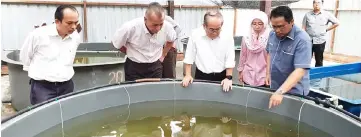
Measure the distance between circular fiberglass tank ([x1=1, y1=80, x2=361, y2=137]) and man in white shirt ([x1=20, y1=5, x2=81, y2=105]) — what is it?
220 millimetres

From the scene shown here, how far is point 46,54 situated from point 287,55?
4.63ft

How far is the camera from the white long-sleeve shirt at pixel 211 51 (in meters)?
2.28

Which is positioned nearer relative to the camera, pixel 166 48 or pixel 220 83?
pixel 220 83

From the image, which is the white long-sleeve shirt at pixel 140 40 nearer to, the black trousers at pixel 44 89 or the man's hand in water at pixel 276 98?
the black trousers at pixel 44 89

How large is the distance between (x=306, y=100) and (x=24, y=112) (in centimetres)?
144


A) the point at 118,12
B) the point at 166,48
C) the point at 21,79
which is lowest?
Result: the point at 21,79

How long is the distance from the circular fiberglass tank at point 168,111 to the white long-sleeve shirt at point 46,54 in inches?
8.8

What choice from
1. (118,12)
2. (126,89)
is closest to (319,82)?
(126,89)

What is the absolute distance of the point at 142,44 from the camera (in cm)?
239

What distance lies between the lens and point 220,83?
7.07 feet

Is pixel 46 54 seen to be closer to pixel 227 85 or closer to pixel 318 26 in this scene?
pixel 227 85

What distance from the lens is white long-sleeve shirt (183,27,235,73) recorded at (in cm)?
228

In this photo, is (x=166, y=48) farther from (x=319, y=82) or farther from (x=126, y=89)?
(x=319, y=82)

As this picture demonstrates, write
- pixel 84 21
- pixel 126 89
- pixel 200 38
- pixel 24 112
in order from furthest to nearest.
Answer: pixel 84 21
pixel 200 38
pixel 126 89
pixel 24 112
